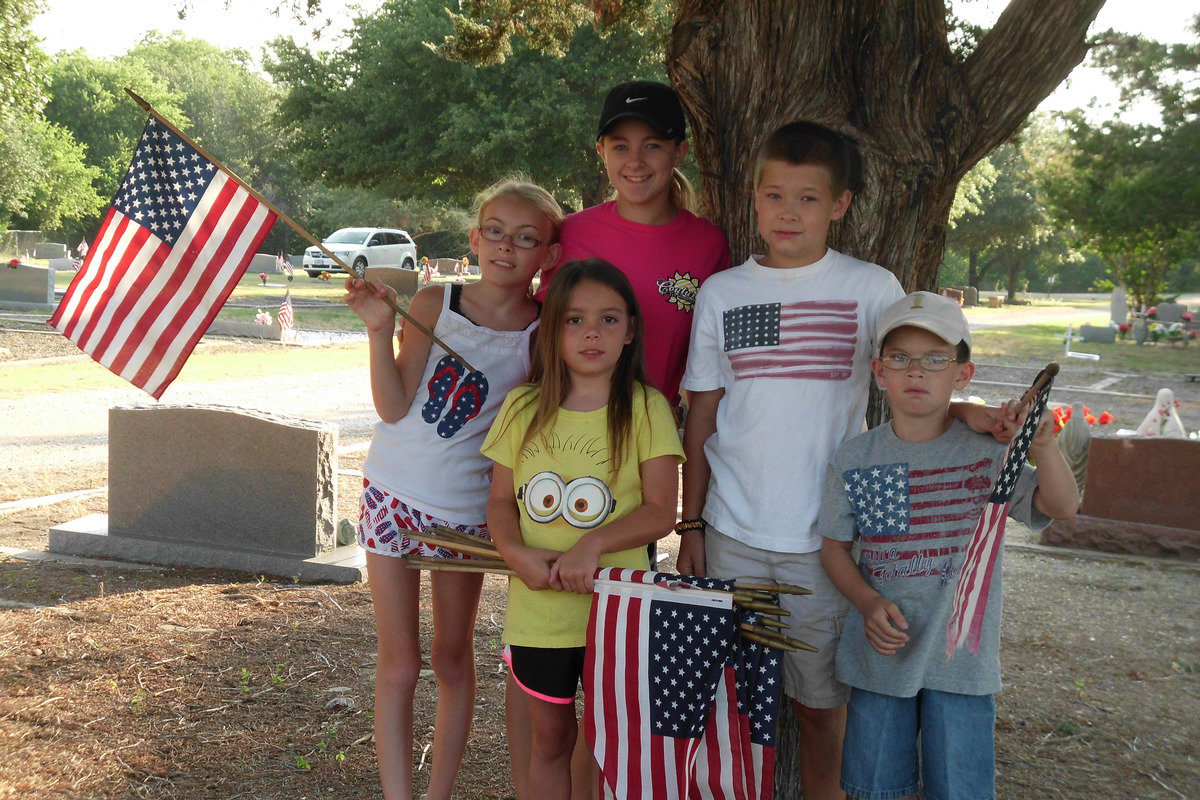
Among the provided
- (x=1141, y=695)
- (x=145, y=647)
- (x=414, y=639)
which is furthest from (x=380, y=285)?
(x=1141, y=695)

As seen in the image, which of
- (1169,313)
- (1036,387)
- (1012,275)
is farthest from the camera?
(1012,275)

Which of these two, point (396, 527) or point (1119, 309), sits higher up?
point (1119, 309)

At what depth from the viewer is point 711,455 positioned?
2.75 metres

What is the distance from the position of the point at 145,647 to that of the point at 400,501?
2365 mm

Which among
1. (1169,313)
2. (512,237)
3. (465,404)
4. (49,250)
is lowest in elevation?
(465,404)

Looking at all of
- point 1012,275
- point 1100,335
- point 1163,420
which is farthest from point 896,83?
point 1012,275

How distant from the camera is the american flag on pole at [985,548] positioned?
2305mm

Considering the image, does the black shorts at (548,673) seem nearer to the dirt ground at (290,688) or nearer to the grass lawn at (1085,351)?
the dirt ground at (290,688)

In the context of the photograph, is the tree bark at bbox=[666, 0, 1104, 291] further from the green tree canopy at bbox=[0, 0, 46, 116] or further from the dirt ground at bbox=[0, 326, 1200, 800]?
the green tree canopy at bbox=[0, 0, 46, 116]

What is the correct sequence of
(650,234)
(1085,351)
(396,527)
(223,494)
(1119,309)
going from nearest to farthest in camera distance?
(396,527)
(650,234)
(223,494)
(1085,351)
(1119,309)

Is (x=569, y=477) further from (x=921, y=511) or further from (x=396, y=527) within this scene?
(x=921, y=511)

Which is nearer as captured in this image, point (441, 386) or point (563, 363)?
point (563, 363)

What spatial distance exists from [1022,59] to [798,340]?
1246 mm

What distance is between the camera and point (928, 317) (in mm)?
2426
